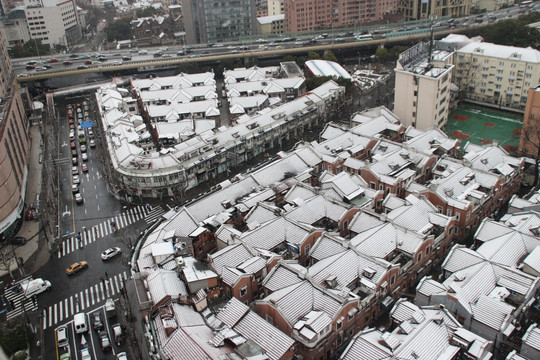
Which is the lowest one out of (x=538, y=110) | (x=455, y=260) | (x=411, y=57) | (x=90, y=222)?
(x=90, y=222)

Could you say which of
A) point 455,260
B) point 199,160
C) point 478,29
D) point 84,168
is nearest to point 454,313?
point 455,260

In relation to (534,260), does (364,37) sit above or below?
above

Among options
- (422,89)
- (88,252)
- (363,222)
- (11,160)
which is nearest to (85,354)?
(88,252)

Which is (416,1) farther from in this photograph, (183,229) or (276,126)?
(183,229)

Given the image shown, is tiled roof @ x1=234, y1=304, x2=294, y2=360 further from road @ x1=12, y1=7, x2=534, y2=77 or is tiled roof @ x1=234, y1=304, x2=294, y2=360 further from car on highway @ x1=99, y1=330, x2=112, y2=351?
road @ x1=12, y1=7, x2=534, y2=77

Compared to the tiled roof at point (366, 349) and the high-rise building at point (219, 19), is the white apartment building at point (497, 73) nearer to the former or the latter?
the high-rise building at point (219, 19)

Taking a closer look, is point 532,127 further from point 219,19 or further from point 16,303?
point 219,19

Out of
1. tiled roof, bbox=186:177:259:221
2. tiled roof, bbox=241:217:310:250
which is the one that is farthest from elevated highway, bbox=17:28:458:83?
tiled roof, bbox=241:217:310:250
